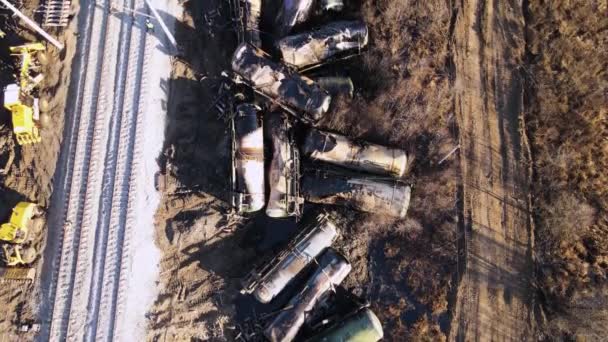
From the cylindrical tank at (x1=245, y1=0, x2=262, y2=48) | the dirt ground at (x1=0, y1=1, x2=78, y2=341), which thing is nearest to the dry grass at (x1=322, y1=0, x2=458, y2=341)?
the cylindrical tank at (x1=245, y1=0, x2=262, y2=48)

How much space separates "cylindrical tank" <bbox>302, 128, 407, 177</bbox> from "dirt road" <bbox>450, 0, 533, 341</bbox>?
111 inches

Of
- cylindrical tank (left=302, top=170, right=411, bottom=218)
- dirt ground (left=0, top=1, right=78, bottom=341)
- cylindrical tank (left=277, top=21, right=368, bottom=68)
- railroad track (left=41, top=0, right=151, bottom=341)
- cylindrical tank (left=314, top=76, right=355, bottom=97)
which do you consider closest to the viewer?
cylindrical tank (left=302, top=170, right=411, bottom=218)

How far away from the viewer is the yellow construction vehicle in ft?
59.1

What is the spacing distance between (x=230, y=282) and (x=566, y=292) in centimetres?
1244

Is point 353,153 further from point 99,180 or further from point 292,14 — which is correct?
point 99,180

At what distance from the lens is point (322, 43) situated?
1880cm

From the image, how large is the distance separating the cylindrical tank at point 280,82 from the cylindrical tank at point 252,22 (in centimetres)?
71

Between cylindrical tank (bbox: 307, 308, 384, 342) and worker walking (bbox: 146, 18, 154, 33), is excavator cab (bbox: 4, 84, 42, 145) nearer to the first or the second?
worker walking (bbox: 146, 18, 154, 33)

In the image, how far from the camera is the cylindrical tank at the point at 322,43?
61.4 ft

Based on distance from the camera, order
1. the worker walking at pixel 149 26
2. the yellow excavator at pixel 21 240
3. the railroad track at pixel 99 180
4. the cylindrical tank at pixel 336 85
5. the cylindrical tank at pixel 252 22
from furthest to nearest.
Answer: the worker walking at pixel 149 26 → the cylindrical tank at pixel 336 85 → the cylindrical tank at pixel 252 22 → the railroad track at pixel 99 180 → the yellow excavator at pixel 21 240

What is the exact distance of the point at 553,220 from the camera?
60.6 feet

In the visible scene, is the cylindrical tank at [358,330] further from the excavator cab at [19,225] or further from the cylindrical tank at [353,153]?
the excavator cab at [19,225]

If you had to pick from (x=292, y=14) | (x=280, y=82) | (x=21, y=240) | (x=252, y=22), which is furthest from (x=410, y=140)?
(x=21, y=240)

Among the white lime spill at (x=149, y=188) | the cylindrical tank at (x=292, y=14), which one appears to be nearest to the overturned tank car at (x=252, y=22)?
the cylindrical tank at (x=292, y=14)
